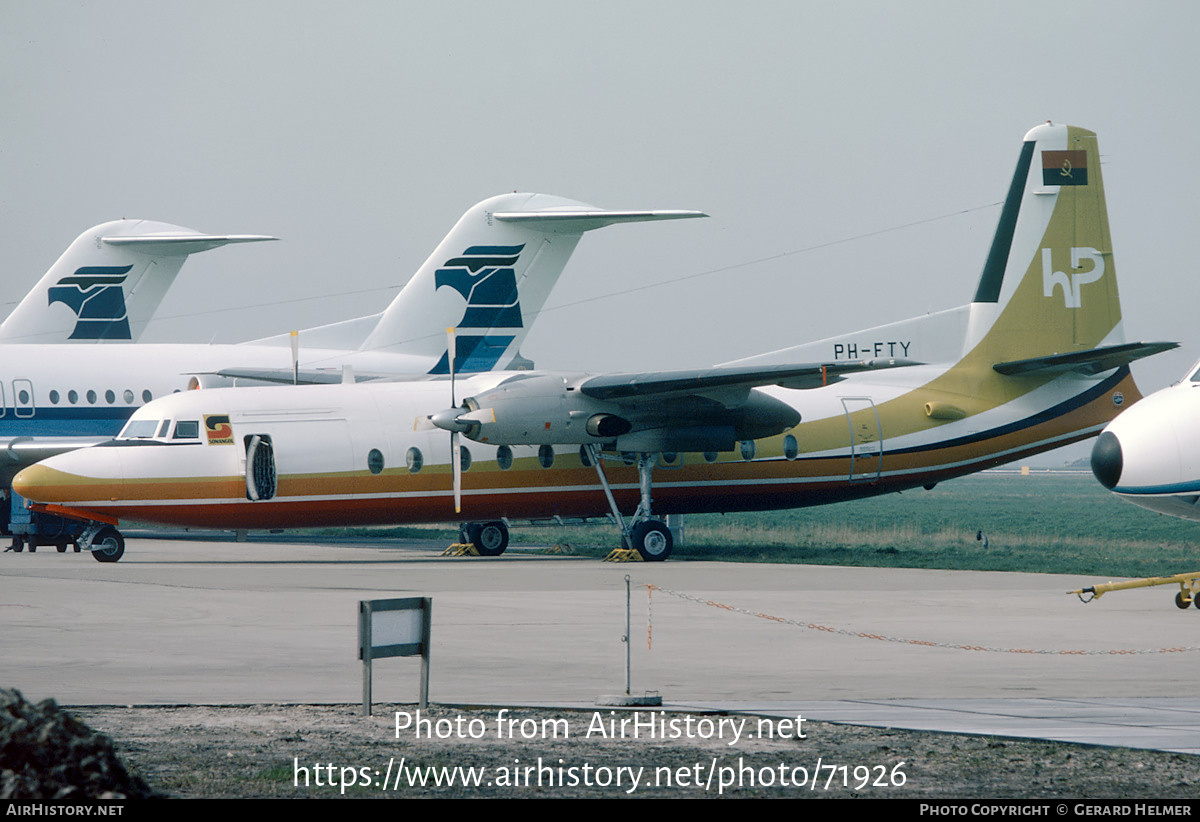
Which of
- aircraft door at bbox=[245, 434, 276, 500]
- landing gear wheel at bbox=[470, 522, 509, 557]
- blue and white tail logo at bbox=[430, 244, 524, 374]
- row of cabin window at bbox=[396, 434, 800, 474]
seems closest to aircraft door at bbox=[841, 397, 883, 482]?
row of cabin window at bbox=[396, 434, 800, 474]

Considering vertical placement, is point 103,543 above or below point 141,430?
below

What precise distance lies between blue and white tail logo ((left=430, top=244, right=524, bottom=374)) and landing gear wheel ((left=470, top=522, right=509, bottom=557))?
7.02 metres

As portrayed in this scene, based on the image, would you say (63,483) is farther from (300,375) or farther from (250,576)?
(300,375)

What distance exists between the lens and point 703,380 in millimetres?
25844

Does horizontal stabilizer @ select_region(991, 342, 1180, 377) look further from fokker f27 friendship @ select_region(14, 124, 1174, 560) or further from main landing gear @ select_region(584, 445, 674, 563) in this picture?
main landing gear @ select_region(584, 445, 674, 563)

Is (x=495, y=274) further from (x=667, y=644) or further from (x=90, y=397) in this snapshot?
→ (x=667, y=644)

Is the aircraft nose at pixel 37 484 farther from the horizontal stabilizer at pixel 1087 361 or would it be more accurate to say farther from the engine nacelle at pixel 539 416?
the horizontal stabilizer at pixel 1087 361

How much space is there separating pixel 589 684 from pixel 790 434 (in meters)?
17.6

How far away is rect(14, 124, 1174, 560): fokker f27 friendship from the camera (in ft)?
81.8

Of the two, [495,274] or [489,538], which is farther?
[495,274]

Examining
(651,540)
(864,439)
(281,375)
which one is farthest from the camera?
(281,375)

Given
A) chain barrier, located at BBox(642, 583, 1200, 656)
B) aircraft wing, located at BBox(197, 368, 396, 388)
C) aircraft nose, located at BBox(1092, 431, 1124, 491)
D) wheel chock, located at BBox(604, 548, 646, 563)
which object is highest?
aircraft wing, located at BBox(197, 368, 396, 388)

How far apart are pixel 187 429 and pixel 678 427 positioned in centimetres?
854

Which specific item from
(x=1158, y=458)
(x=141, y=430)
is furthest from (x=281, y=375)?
(x=1158, y=458)
